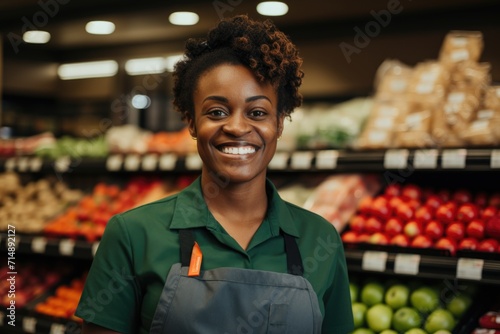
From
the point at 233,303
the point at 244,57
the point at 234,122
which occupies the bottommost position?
the point at 233,303

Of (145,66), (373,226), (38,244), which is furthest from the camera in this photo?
(145,66)

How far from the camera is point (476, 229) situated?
2705 millimetres

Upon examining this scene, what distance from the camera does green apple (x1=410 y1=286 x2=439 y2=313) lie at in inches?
107

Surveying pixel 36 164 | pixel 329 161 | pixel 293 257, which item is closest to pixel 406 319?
pixel 329 161

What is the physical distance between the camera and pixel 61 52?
7172mm

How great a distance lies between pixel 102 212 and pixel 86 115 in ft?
11.8

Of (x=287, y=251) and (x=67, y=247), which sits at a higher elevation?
(x=287, y=251)

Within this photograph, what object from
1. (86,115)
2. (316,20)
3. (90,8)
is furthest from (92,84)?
(316,20)

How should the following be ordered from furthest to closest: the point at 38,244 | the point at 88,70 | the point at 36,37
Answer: the point at 88,70 < the point at 36,37 < the point at 38,244

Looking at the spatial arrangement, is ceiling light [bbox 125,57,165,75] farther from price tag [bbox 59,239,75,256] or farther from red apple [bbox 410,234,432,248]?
red apple [bbox 410,234,432,248]

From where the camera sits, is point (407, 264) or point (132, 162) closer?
point (407, 264)

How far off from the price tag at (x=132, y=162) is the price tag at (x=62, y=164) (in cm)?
48

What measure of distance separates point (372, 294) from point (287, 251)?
4.52 ft

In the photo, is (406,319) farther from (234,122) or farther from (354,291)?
(234,122)
